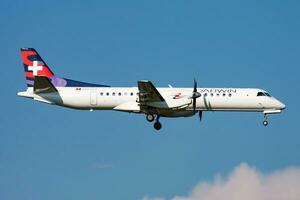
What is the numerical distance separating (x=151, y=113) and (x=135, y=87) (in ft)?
9.04

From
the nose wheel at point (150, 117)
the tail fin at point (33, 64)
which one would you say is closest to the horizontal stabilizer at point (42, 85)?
the tail fin at point (33, 64)

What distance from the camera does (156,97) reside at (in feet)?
198

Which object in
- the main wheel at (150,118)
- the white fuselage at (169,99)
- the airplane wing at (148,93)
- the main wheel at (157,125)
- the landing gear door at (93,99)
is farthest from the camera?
the main wheel at (157,125)

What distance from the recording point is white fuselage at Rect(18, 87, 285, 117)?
201 feet

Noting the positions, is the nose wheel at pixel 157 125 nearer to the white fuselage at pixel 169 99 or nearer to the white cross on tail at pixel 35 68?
the white fuselage at pixel 169 99

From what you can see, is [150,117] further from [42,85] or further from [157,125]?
[42,85]

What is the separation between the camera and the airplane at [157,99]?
60969 millimetres

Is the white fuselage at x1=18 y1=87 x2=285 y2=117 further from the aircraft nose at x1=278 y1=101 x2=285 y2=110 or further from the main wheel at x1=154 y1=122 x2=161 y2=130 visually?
the main wheel at x1=154 y1=122 x2=161 y2=130

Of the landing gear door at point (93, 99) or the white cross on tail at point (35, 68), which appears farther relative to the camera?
the white cross on tail at point (35, 68)

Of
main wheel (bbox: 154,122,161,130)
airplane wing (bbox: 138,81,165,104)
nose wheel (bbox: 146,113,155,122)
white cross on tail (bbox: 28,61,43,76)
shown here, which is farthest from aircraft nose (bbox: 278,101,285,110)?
white cross on tail (bbox: 28,61,43,76)

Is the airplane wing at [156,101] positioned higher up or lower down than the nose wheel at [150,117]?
higher up

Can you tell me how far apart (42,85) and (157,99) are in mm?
10015

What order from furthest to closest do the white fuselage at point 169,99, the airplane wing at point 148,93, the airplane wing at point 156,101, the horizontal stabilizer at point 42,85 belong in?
the white fuselage at point 169,99 → the horizontal stabilizer at point 42,85 → the airplane wing at point 156,101 → the airplane wing at point 148,93

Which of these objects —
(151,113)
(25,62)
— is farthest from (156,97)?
(25,62)
